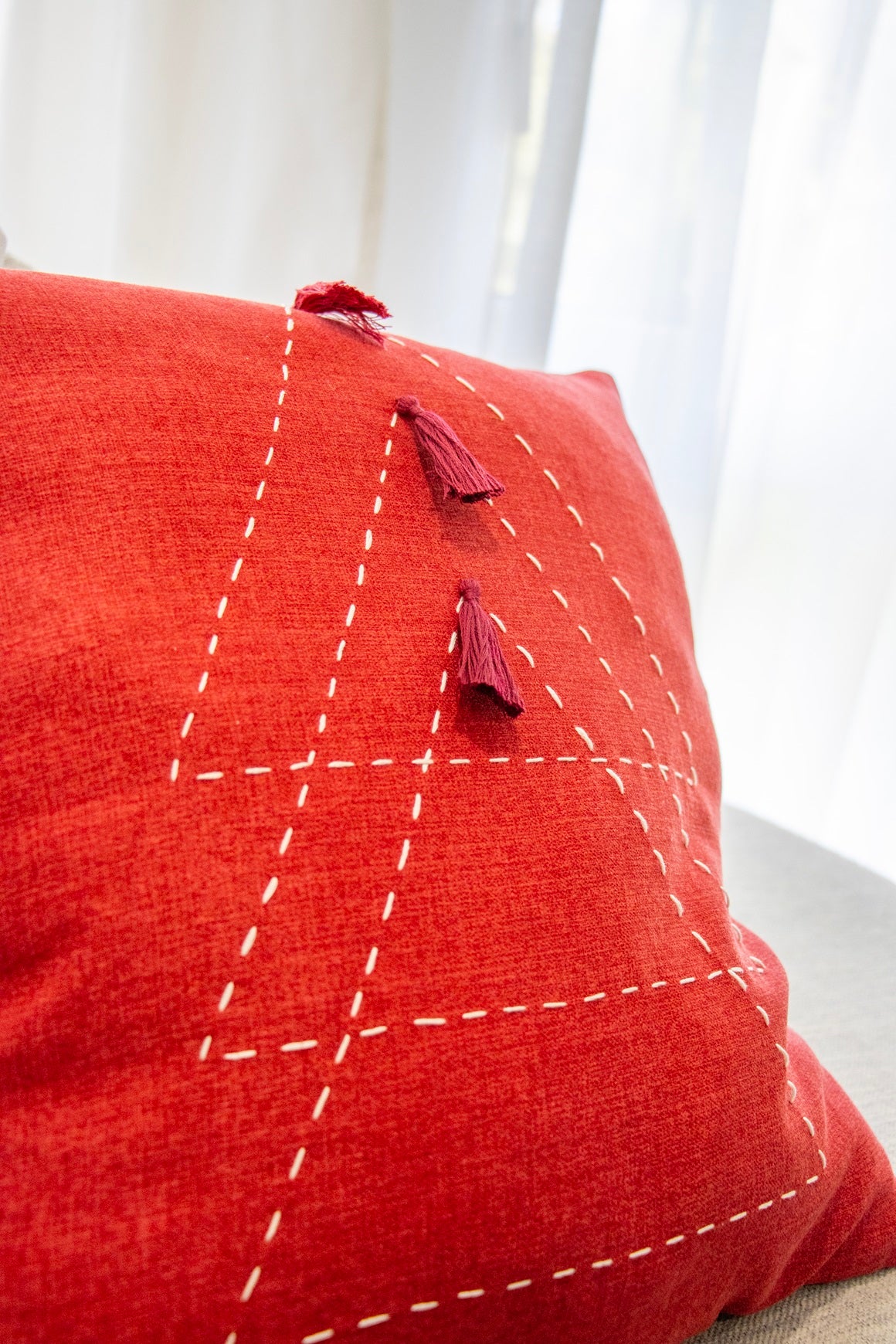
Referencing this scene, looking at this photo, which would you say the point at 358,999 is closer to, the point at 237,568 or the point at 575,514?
the point at 237,568

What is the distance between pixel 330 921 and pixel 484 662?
14 cm

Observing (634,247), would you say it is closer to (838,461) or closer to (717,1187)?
(838,461)

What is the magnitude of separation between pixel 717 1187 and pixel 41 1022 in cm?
29

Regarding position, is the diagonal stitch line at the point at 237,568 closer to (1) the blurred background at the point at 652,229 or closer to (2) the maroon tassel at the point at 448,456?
(2) the maroon tassel at the point at 448,456

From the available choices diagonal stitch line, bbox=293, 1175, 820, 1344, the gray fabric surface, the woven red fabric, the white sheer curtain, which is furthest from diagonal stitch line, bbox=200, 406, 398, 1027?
the white sheer curtain

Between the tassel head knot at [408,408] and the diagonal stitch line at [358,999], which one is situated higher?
the tassel head knot at [408,408]

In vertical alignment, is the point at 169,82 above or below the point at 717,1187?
above

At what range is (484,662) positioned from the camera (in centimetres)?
48

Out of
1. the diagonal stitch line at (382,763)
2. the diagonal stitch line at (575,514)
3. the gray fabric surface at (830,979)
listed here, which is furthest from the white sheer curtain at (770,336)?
the diagonal stitch line at (382,763)

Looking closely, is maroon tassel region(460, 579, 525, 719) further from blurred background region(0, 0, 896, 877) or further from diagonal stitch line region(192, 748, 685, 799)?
blurred background region(0, 0, 896, 877)

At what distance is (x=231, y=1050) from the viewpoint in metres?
0.38

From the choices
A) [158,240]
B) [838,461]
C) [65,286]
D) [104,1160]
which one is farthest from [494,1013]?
[838,461]

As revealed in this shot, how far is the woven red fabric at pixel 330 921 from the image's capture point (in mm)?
373

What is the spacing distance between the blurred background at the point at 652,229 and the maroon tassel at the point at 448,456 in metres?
0.88
